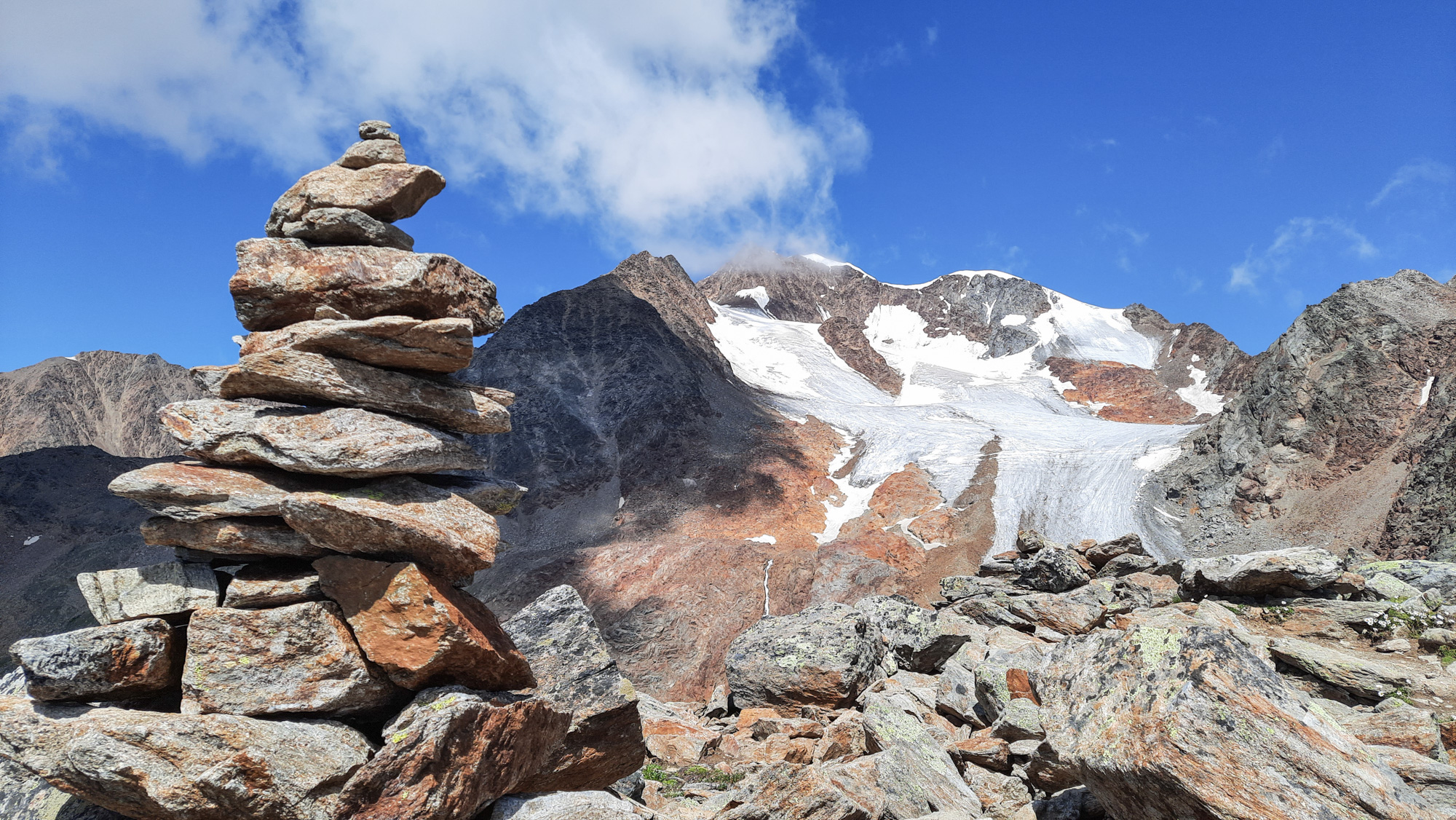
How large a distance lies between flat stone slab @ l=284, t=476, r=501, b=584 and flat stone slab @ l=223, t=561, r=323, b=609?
41cm

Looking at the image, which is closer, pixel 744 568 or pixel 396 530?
pixel 396 530

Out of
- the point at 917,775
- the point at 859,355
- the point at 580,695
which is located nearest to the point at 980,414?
the point at 859,355

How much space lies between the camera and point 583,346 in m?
78.0

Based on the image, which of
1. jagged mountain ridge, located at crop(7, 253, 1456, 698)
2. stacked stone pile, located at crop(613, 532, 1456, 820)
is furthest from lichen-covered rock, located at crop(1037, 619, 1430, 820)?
jagged mountain ridge, located at crop(7, 253, 1456, 698)

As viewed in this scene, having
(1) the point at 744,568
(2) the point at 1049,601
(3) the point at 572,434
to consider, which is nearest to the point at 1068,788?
(2) the point at 1049,601

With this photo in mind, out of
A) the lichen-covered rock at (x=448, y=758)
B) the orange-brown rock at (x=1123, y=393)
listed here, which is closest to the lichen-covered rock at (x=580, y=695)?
the lichen-covered rock at (x=448, y=758)

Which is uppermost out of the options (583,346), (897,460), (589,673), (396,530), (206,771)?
(583,346)

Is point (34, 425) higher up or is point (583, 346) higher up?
point (583, 346)

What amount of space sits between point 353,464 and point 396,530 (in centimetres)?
83

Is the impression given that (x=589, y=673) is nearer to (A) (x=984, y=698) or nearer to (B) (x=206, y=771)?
(B) (x=206, y=771)

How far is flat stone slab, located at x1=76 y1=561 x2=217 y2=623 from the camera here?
666cm

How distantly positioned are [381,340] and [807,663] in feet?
36.3

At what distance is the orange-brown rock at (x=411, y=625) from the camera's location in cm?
657

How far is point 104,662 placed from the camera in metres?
6.19
